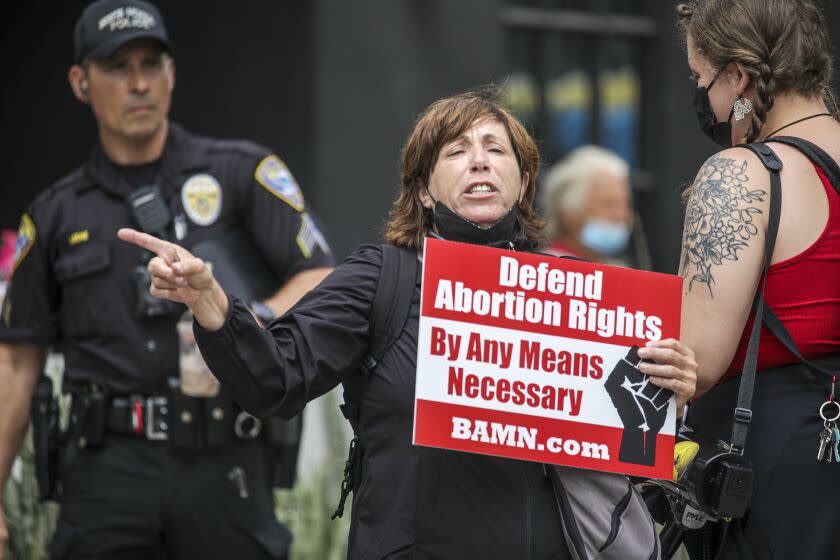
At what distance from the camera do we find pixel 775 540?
2957mm

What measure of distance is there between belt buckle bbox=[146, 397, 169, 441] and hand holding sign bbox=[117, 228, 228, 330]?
1436 millimetres

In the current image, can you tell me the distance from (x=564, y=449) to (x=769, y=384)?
0.57m

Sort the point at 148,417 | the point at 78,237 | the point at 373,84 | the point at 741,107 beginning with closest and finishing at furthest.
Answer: the point at 741,107, the point at 148,417, the point at 78,237, the point at 373,84

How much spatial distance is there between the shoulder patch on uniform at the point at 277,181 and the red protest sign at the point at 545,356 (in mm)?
1496

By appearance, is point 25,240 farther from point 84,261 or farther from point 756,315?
point 756,315

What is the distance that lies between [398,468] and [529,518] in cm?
31

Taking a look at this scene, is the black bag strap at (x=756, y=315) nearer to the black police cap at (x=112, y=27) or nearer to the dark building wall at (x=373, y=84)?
the black police cap at (x=112, y=27)

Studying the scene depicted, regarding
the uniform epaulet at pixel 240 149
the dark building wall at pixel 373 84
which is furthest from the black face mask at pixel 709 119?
the dark building wall at pixel 373 84

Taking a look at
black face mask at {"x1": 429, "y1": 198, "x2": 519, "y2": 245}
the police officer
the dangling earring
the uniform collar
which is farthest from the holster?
the dangling earring

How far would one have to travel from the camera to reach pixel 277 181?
13.9 feet

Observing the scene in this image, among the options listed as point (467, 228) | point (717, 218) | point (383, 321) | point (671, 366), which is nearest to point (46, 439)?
point (383, 321)

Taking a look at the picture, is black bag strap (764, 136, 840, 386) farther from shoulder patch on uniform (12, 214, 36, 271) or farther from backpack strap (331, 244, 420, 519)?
shoulder patch on uniform (12, 214, 36, 271)

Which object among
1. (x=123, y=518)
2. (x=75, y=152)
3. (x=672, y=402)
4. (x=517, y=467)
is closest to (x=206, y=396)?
(x=123, y=518)

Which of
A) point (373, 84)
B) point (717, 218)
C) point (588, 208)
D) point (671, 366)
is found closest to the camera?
point (671, 366)
